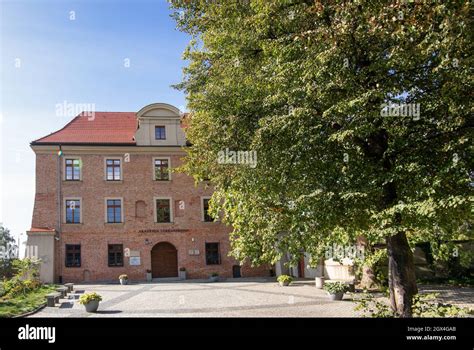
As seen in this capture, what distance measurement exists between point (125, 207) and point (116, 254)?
3254 mm

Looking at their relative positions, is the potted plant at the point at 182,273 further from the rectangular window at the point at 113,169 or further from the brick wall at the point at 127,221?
the rectangular window at the point at 113,169

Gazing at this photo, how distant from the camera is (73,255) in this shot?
2897cm

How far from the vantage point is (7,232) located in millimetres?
65250

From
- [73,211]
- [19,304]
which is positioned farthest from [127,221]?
[19,304]

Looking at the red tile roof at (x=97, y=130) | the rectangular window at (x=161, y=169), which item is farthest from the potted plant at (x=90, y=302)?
the red tile roof at (x=97, y=130)

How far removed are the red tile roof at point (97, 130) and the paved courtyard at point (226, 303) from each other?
12.1 metres

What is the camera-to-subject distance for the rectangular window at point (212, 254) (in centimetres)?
3080

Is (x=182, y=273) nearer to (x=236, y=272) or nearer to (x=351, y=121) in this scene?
(x=236, y=272)

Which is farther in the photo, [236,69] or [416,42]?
[236,69]

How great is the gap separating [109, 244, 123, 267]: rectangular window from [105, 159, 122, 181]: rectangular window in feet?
15.4

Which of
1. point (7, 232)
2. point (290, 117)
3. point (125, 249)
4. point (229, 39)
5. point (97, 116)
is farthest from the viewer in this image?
point (7, 232)
